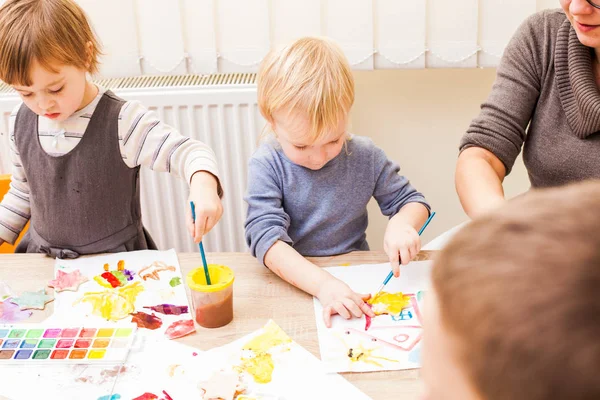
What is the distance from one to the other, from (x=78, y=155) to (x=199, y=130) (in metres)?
0.57

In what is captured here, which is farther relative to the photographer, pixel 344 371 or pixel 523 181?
pixel 523 181

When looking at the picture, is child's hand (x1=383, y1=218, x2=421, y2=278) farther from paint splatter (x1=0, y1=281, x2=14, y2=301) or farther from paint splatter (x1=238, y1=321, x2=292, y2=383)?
paint splatter (x1=0, y1=281, x2=14, y2=301)

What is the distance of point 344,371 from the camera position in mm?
910

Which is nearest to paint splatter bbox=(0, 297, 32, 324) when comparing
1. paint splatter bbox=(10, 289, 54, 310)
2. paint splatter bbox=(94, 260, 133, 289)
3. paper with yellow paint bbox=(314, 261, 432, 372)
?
paint splatter bbox=(10, 289, 54, 310)

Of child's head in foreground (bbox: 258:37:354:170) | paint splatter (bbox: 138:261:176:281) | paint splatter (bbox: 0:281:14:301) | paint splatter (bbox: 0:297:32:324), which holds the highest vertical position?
child's head in foreground (bbox: 258:37:354:170)

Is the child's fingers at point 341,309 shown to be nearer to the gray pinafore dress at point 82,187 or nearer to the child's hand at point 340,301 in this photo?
the child's hand at point 340,301

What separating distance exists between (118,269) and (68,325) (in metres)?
0.20

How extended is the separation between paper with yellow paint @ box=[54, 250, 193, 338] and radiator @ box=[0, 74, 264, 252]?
67cm

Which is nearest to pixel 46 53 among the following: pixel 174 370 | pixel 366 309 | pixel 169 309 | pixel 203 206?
pixel 203 206

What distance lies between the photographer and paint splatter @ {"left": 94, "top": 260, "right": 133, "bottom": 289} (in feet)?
3.75

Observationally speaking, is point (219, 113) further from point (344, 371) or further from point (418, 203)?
point (344, 371)

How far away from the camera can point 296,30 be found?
5.84 ft

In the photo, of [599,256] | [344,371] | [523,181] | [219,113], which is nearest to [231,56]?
[219,113]

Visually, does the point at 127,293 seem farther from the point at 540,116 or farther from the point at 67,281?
the point at 540,116
